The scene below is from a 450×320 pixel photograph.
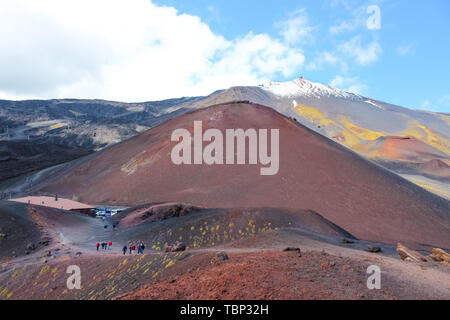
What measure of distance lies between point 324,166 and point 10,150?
7088cm

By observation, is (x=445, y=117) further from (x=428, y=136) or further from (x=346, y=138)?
(x=346, y=138)

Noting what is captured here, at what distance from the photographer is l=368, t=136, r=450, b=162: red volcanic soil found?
77.8 meters

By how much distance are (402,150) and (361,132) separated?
18139mm

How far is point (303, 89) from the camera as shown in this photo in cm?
13012

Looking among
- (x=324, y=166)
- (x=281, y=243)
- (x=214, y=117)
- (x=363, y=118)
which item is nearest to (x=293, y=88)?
(x=363, y=118)

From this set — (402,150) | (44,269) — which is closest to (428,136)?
(402,150)

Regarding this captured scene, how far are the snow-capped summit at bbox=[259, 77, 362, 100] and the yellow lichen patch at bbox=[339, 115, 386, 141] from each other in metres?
23.0

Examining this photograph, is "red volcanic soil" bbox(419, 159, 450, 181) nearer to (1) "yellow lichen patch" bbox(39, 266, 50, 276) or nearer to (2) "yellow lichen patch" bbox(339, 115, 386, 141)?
(2) "yellow lichen patch" bbox(339, 115, 386, 141)

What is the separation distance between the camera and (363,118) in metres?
110

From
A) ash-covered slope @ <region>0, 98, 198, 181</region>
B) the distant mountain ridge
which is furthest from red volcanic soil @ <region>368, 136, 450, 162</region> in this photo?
ash-covered slope @ <region>0, 98, 198, 181</region>

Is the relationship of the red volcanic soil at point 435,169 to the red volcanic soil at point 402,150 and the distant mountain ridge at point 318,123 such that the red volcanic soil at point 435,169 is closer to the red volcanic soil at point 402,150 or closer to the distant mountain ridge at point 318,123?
the distant mountain ridge at point 318,123

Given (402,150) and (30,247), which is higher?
(402,150)

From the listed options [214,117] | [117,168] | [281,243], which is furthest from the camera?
[214,117]
